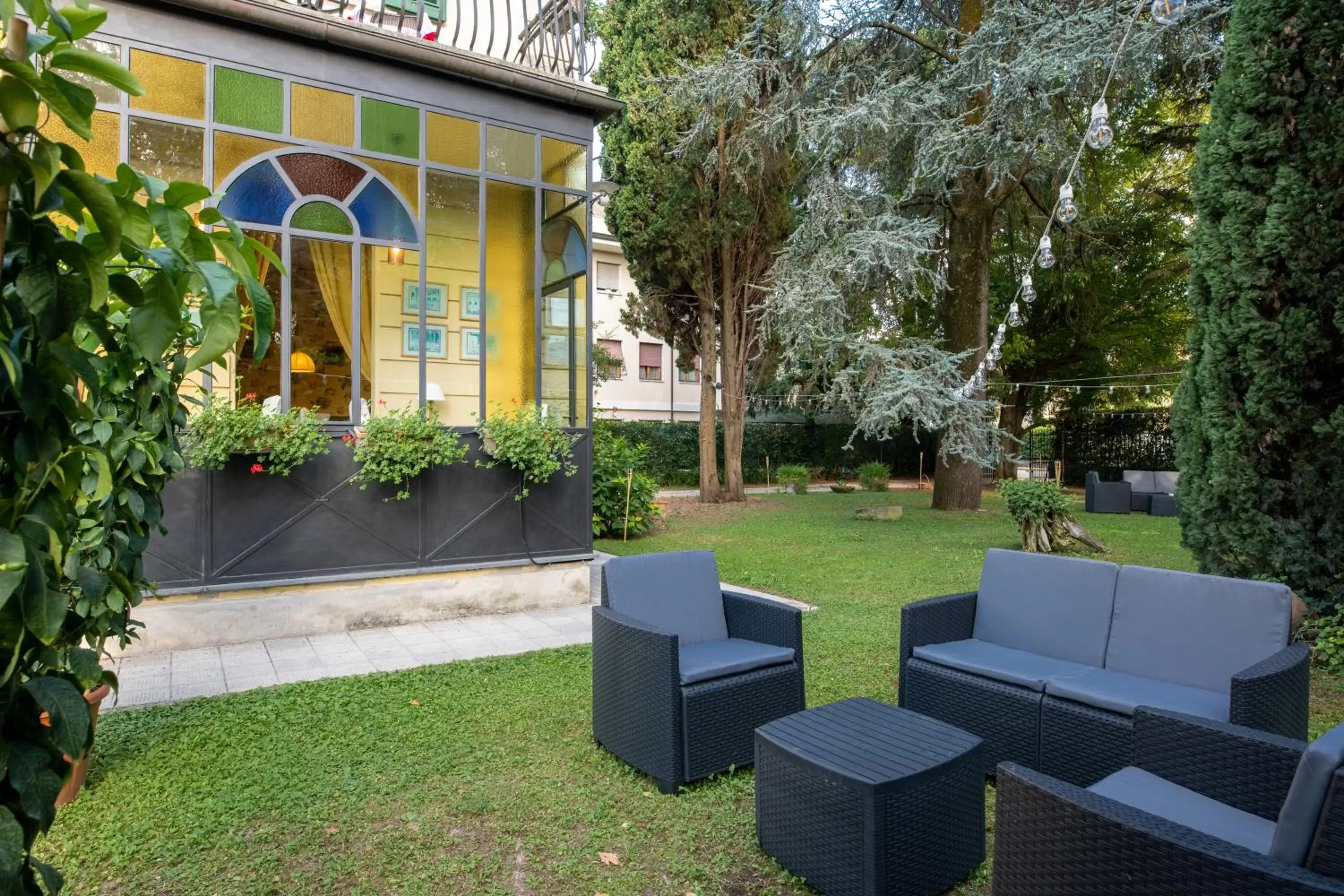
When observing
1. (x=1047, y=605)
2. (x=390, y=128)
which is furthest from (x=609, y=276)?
(x=1047, y=605)

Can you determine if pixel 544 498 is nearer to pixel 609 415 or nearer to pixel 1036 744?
pixel 1036 744

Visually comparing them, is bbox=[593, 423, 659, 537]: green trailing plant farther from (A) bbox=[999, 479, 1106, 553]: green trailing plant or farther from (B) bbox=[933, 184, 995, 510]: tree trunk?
(B) bbox=[933, 184, 995, 510]: tree trunk

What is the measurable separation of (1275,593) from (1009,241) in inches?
546

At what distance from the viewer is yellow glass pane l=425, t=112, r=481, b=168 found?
232 inches

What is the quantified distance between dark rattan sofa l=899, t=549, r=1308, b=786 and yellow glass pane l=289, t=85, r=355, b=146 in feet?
17.0

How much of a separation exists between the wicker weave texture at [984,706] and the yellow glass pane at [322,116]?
5.31 meters

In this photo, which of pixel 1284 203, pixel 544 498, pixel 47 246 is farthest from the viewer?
pixel 544 498


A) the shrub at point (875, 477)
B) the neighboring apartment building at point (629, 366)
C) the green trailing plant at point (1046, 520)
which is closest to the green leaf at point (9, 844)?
the green trailing plant at point (1046, 520)

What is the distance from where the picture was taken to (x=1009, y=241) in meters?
15.1

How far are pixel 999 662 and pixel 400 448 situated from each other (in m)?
4.13

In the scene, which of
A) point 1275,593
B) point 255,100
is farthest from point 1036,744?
point 255,100

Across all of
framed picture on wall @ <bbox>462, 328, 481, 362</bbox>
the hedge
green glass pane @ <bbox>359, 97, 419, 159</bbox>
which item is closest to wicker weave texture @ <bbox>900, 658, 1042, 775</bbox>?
green glass pane @ <bbox>359, 97, 419, 159</bbox>

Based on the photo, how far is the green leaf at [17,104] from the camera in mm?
738

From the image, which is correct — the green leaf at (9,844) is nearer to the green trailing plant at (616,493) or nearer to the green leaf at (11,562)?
the green leaf at (11,562)
